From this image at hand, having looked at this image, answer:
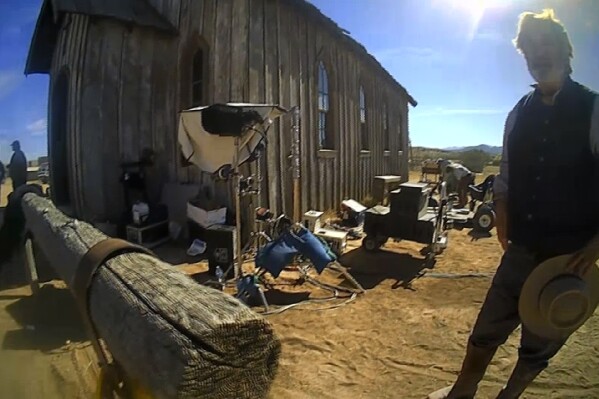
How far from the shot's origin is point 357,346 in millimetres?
3582

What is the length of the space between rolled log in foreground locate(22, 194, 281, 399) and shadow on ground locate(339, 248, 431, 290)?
157 inches

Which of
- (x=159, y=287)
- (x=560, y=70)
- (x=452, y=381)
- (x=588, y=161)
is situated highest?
(x=560, y=70)

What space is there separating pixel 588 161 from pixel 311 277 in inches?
163

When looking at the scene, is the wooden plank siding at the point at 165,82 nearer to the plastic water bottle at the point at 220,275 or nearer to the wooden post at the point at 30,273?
the plastic water bottle at the point at 220,275

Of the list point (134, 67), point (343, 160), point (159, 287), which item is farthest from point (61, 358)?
point (343, 160)

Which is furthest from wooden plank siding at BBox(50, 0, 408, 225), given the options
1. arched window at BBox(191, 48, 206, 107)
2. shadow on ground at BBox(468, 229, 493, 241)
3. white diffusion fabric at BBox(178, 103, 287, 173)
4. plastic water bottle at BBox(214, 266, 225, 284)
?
shadow on ground at BBox(468, 229, 493, 241)

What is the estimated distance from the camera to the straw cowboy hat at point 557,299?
1998 mm

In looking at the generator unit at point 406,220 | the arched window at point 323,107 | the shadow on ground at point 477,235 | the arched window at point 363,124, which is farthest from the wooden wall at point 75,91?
the shadow on ground at point 477,235

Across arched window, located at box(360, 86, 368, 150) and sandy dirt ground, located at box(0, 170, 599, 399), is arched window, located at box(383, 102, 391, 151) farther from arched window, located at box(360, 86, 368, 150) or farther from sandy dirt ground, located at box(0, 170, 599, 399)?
sandy dirt ground, located at box(0, 170, 599, 399)

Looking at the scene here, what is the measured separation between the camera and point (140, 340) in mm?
1428

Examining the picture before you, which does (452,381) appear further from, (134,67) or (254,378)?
(134,67)

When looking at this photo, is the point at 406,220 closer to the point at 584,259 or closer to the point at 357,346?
the point at 357,346

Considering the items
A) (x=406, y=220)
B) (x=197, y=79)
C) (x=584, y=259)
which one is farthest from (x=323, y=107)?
(x=584, y=259)

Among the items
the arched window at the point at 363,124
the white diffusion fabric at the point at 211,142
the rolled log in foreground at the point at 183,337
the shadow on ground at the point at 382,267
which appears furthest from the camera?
the arched window at the point at 363,124
